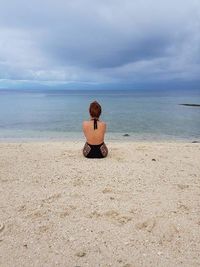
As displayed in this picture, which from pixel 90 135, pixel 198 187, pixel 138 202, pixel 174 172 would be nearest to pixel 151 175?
pixel 174 172

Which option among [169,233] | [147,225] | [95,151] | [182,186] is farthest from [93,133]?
[169,233]

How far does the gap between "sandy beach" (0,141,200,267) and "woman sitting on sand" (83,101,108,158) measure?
394mm

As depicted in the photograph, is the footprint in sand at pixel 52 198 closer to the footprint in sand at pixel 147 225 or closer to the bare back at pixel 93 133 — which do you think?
the footprint in sand at pixel 147 225

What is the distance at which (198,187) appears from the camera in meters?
7.16

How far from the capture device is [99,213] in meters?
5.71

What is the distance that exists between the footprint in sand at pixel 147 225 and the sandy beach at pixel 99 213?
0.02 meters

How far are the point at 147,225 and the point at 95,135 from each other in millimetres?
4816

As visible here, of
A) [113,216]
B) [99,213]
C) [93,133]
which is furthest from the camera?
[93,133]

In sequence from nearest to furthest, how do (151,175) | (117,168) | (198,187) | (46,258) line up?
(46,258) < (198,187) < (151,175) < (117,168)

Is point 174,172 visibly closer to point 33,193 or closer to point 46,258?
point 33,193

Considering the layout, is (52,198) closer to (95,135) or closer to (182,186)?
(182,186)

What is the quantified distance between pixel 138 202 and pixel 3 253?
2694 mm

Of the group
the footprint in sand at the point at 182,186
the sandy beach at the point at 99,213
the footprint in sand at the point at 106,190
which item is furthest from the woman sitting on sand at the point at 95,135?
the footprint in sand at the point at 182,186

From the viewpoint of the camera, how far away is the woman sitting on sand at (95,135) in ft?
32.2
